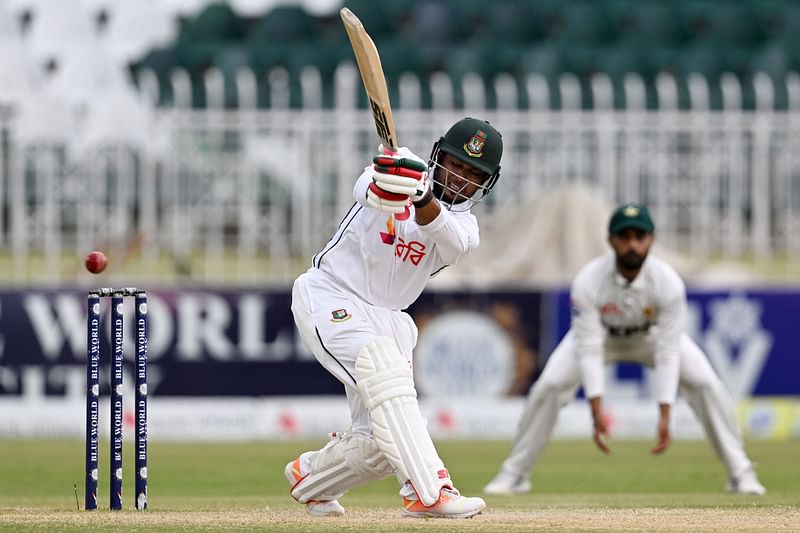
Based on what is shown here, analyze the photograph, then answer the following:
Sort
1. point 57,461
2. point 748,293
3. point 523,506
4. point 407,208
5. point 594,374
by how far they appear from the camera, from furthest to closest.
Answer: point 748,293, point 57,461, point 594,374, point 523,506, point 407,208

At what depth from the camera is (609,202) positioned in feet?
41.1

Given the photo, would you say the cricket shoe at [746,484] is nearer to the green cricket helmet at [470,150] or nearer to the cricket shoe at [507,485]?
the cricket shoe at [507,485]

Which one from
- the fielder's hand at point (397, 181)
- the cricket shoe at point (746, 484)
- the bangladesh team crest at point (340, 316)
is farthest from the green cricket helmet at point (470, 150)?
the cricket shoe at point (746, 484)

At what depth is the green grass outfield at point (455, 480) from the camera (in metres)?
5.29

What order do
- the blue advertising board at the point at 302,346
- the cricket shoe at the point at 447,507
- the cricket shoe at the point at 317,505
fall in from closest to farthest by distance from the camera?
the cricket shoe at the point at 447,507 → the cricket shoe at the point at 317,505 → the blue advertising board at the point at 302,346

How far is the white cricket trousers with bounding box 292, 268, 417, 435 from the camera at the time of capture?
5523mm

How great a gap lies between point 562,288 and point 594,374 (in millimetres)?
3749

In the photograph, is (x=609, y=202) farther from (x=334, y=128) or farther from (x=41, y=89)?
(x=41, y=89)

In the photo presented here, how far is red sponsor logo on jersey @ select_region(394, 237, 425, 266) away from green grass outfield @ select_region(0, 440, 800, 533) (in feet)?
2.85

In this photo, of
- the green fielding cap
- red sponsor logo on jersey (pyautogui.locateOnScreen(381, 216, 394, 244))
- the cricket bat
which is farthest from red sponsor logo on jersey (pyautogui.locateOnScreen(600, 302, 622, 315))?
the cricket bat

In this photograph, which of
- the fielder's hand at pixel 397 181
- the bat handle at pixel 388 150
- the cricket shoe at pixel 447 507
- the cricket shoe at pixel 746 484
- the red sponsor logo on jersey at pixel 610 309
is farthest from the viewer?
the red sponsor logo on jersey at pixel 610 309

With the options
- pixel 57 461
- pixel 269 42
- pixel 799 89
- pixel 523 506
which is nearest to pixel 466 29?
pixel 269 42

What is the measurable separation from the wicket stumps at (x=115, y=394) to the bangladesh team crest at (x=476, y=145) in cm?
121

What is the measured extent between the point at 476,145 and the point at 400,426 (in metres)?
0.97
